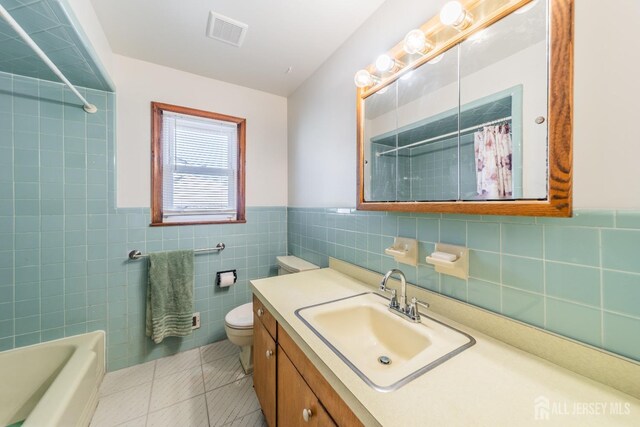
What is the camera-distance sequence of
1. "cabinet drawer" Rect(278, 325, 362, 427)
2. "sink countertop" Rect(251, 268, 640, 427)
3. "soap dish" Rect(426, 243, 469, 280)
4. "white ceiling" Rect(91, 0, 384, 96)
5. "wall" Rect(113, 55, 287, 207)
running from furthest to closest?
1. "wall" Rect(113, 55, 287, 207)
2. "white ceiling" Rect(91, 0, 384, 96)
3. "soap dish" Rect(426, 243, 469, 280)
4. "cabinet drawer" Rect(278, 325, 362, 427)
5. "sink countertop" Rect(251, 268, 640, 427)

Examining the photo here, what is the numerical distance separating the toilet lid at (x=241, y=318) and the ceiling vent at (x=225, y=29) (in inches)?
78.0

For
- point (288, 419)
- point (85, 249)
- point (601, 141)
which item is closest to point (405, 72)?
point (601, 141)

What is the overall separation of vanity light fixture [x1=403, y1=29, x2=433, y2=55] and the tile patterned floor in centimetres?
210

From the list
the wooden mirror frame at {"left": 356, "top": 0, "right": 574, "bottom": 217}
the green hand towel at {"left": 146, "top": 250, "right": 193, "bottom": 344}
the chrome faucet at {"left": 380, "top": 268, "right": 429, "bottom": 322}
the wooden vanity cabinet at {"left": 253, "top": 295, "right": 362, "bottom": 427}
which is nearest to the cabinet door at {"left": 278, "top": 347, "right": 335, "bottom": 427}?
the wooden vanity cabinet at {"left": 253, "top": 295, "right": 362, "bottom": 427}

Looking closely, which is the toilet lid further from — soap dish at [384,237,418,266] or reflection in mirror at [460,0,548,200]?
reflection in mirror at [460,0,548,200]

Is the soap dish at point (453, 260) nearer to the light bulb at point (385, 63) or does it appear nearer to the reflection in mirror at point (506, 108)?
the reflection in mirror at point (506, 108)

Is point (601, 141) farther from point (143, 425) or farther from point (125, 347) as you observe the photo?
point (125, 347)

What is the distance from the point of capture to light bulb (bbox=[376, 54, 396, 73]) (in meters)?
1.19

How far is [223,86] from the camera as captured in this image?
218cm

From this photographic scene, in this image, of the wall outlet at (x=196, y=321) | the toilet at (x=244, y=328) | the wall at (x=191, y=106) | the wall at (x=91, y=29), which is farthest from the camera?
the wall outlet at (x=196, y=321)

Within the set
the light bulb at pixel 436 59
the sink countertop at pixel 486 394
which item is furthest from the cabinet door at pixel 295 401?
the light bulb at pixel 436 59

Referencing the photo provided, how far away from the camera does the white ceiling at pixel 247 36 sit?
135cm

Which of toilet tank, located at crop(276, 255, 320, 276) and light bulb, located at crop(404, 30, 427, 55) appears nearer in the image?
light bulb, located at crop(404, 30, 427, 55)

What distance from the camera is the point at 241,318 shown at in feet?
5.90
